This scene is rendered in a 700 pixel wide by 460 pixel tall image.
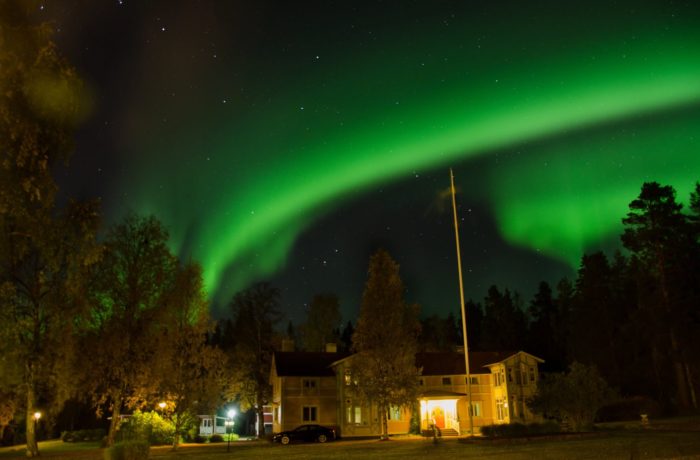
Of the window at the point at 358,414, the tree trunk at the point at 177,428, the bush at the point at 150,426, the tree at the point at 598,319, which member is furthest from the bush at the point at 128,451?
the tree at the point at 598,319

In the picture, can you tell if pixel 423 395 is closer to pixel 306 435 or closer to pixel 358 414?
pixel 358 414

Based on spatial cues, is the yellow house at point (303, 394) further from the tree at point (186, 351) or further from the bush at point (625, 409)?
the bush at point (625, 409)

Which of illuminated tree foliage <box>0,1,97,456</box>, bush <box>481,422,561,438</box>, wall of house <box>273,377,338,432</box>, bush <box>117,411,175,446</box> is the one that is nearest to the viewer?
illuminated tree foliage <box>0,1,97,456</box>

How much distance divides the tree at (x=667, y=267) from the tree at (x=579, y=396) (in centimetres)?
1724

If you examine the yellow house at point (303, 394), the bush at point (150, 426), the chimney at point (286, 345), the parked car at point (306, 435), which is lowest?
the parked car at point (306, 435)

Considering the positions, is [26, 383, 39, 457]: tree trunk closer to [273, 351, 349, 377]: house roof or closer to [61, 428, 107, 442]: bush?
[61, 428, 107, 442]: bush

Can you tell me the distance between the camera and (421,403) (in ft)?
174

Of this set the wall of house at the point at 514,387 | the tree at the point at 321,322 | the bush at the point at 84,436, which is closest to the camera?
the bush at the point at 84,436

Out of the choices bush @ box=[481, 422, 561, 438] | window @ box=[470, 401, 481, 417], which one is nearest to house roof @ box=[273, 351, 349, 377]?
window @ box=[470, 401, 481, 417]

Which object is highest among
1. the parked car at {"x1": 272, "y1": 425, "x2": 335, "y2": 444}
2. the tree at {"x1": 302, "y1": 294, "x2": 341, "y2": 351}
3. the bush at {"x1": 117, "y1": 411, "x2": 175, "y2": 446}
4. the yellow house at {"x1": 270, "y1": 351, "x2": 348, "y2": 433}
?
the tree at {"x1": 302, "y1": 294, "x2": 341, "y2": 351}

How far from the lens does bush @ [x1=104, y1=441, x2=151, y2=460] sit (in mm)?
22511

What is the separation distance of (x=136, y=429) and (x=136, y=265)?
11.5 m

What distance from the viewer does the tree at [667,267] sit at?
50.7m

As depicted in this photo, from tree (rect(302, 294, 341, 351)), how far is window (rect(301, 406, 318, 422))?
22827 millimetres
